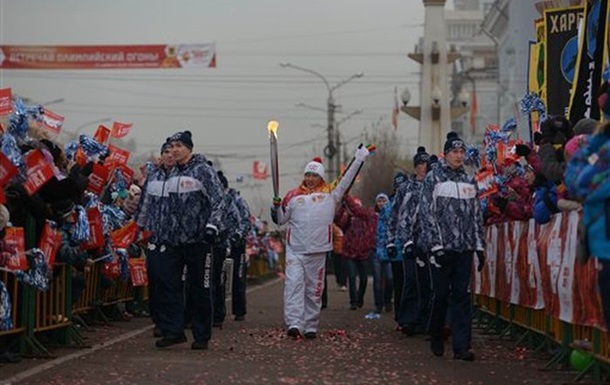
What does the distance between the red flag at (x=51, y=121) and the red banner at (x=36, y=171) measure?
1.67 m

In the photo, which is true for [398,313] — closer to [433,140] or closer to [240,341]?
[240,341]

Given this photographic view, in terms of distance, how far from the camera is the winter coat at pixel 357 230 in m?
22.6

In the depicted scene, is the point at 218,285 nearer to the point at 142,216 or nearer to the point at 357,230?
the point at 142,216

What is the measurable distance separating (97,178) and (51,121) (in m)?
0.75

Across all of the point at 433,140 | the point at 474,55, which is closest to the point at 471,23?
the point at 474,55

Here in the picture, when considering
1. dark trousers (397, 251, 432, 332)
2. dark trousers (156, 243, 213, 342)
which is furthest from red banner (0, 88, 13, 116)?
dark trousers (397, 251, 432, 332)

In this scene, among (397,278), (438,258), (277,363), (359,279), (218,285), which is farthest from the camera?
(359,279)

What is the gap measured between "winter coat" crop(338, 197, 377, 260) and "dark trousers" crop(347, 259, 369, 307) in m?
0.13

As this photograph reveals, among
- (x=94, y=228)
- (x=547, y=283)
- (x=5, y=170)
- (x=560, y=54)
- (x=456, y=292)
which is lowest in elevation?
(x=456, y=292)

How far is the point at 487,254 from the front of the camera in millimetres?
16469

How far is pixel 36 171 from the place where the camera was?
36.1 ft

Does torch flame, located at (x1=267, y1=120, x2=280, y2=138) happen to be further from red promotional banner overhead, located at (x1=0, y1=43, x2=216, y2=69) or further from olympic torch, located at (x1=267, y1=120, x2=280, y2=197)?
red promotional banner overhead, located at (x1=0, y1=43, x2=216, y2=69)

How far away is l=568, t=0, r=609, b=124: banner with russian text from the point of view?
13.6m

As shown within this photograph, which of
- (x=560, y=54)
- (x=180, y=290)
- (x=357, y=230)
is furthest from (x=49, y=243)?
(x=357, y=230)
